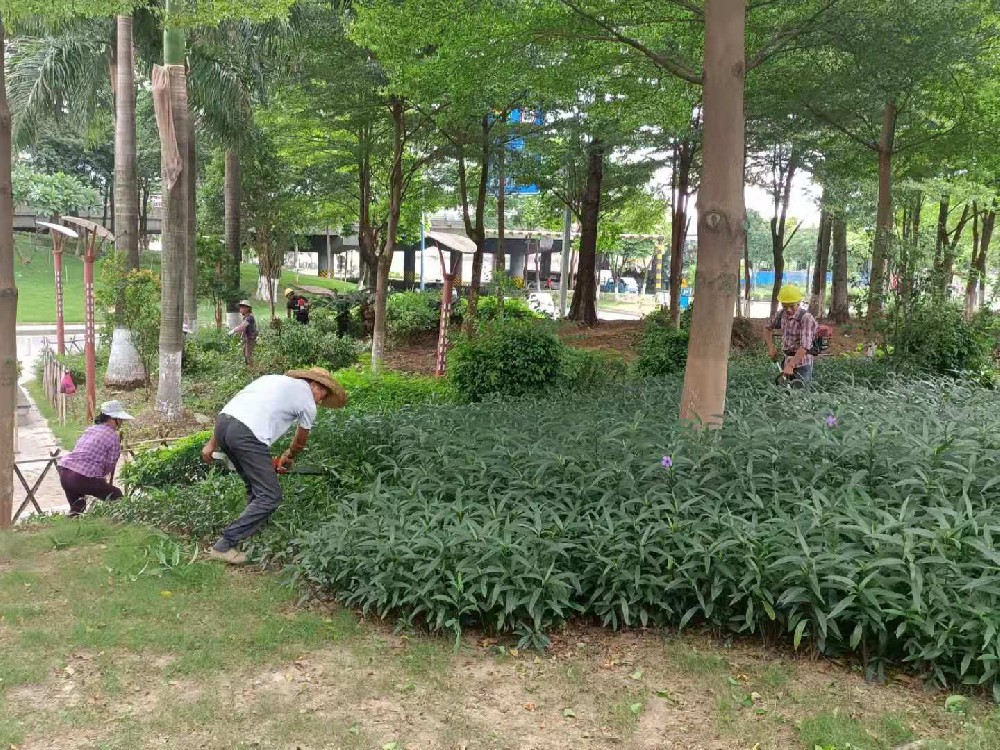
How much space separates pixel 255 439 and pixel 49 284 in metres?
39.1

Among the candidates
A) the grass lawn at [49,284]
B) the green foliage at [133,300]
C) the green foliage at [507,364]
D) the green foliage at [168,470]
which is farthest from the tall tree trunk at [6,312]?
the grass lawn at [49,284]

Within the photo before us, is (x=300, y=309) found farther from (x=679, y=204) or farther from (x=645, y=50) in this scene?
(x=645, y=50)

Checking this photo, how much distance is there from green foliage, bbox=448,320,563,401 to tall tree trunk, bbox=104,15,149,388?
26.4 feet

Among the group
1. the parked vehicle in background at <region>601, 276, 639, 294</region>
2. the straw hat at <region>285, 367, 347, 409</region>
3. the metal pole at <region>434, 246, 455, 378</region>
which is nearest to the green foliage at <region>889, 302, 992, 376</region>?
the metal pole at <region>434, 246, 455, 378</region>

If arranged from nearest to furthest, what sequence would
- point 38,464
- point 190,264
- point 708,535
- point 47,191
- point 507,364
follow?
point 708,535 < point 507,364 < point 38,464 < point 190,264 < point 47,191

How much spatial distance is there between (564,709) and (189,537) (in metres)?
3.23

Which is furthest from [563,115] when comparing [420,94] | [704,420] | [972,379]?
[704,420]

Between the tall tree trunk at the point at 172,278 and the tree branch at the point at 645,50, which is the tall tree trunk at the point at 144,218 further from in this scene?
the tree branch at the point at 645,50

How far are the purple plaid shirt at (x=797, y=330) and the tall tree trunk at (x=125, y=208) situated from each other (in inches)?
447

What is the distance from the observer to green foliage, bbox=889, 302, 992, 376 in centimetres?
906

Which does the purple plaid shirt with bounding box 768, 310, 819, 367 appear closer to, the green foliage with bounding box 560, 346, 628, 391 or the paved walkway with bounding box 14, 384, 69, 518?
the green foliage with bounding box 560, 346, 628, 391

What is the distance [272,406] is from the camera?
5.05m

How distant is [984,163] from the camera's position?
1294cm

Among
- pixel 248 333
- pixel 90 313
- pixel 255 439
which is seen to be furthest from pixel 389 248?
pixel 255 439
